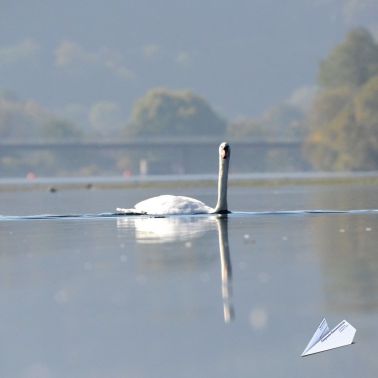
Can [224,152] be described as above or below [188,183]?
above

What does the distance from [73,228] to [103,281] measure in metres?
14.0

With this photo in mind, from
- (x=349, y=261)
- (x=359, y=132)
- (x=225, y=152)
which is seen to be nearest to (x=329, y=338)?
(x=349, y=261)

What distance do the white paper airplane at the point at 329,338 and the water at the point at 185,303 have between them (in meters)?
0.08

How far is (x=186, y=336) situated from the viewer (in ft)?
47.0

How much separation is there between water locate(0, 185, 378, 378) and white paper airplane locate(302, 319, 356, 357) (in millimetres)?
82

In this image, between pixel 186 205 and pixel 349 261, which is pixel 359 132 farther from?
pixel 349 261

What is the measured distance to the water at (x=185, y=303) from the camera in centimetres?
1316

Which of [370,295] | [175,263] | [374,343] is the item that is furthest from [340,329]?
[175,263]

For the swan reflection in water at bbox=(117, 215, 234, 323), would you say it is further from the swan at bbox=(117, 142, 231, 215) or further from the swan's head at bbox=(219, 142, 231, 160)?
the swan's head at bbox=(219, 142, 231, 160)

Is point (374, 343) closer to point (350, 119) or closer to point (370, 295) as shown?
point (370, 295)

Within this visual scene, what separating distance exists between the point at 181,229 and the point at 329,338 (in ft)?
53.7

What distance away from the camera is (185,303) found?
16500 millimetres

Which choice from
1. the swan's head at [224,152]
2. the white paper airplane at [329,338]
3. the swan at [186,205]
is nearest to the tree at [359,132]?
the swan's head at [224,152]

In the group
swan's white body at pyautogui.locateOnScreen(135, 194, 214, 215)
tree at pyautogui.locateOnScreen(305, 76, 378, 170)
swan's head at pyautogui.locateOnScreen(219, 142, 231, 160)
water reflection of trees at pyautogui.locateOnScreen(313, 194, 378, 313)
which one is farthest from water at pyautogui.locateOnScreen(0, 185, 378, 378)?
tree at pyautogui.locateOnScreen(305, 76, 378, 170)
